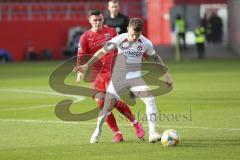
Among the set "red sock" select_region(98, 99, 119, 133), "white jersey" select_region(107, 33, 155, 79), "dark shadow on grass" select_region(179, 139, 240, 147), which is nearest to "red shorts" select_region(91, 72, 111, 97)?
"red sock" select_region(98, 99, 119, 133)

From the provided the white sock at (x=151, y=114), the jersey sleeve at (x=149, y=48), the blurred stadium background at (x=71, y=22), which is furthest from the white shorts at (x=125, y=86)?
the blurred stadium background at (x=71, y=22)

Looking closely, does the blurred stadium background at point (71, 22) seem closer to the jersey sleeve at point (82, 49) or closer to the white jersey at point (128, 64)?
the jersey sleeve at point (82, 49)

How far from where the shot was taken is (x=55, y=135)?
13.7 m

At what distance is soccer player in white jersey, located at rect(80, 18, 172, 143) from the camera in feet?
40.9

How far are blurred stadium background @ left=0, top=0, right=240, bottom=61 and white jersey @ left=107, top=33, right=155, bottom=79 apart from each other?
32418mm

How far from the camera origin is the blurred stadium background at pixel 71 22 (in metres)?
45.6

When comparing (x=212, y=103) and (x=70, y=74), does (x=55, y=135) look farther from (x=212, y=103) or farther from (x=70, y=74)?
(x=70, y=74)

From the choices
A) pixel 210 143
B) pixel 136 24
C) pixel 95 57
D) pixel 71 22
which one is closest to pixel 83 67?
pixel 95 57

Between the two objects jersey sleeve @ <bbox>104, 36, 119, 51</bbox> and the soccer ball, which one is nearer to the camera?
the soccer ball

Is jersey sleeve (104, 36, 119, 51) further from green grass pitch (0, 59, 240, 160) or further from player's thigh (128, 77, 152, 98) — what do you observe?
green grass pitch (0, 59, 240, 160)

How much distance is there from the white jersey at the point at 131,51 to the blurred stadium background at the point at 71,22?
32.4 m

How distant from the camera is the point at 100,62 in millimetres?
13453

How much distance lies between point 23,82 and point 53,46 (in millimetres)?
18830

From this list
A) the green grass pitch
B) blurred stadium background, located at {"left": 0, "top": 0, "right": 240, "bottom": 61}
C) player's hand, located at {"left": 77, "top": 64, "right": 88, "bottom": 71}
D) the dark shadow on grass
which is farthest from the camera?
blurred stadium background, located at {"left": 0, "top": 0, "right": 240, "bottom": 61}
